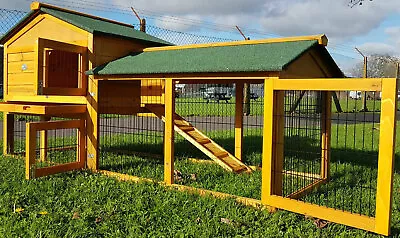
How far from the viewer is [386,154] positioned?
353 cm

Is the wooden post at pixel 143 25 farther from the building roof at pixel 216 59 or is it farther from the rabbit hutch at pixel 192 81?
the building roof at pixel 216 59

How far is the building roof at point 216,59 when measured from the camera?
4526 millimetres

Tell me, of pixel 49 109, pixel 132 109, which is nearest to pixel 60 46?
pixel 49 109

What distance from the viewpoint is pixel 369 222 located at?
3662mm

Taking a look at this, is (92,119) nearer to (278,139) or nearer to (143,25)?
(278,139)

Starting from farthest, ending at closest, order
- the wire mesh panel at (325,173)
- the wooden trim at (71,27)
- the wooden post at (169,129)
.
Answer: the wooden trim at (71,27)
the wooden post at (169,129)
the wire mesh panel at (325,173)

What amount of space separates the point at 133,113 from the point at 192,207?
10.3 feet

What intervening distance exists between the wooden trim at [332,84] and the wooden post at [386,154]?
0.32 feet

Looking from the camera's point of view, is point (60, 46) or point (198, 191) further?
point (60, 46)

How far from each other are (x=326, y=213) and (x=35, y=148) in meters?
4.12

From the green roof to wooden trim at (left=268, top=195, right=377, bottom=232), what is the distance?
4.64ft

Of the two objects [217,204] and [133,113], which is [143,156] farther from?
[217,204]

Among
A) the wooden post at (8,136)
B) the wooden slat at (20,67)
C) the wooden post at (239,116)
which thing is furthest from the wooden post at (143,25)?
the wooden post at (239,116)

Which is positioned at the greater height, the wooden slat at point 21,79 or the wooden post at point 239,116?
the wooden slat at point 21,79
